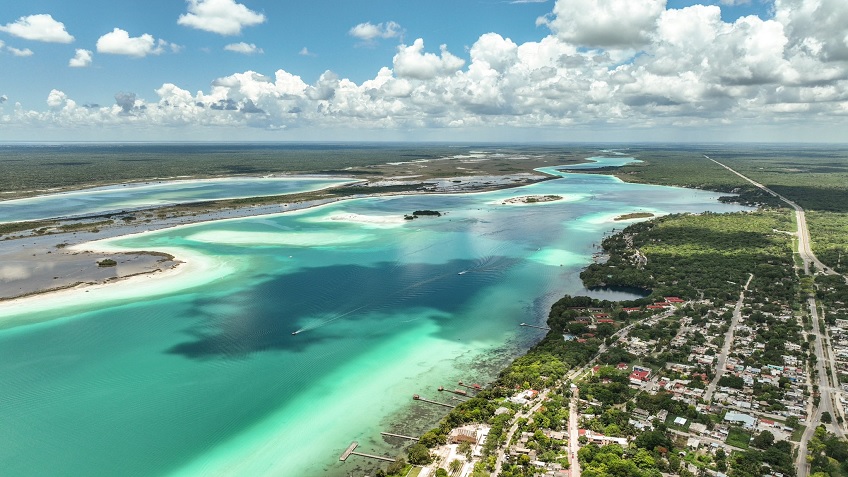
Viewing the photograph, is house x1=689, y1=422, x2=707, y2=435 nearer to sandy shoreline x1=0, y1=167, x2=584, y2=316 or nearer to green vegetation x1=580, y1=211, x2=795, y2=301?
green vegetation x1=580, y1=211, x2=795, y2=301

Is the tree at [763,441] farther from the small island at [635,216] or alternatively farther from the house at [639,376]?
the small island at [635,216]

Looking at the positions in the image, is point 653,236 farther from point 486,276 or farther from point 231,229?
point 231,229

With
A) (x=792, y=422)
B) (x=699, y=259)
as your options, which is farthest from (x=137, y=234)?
(x=792, y=422)

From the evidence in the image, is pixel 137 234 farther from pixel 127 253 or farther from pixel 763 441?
pixel 763 441

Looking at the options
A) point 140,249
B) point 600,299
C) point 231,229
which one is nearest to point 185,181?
point 231,229

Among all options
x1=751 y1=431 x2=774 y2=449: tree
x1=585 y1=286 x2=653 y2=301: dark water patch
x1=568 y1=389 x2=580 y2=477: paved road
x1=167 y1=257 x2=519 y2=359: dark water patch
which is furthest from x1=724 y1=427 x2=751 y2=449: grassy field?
x1=585 y1=286 x2=653 y2=301: dark water patch

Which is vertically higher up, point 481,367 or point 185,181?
point 185,181
